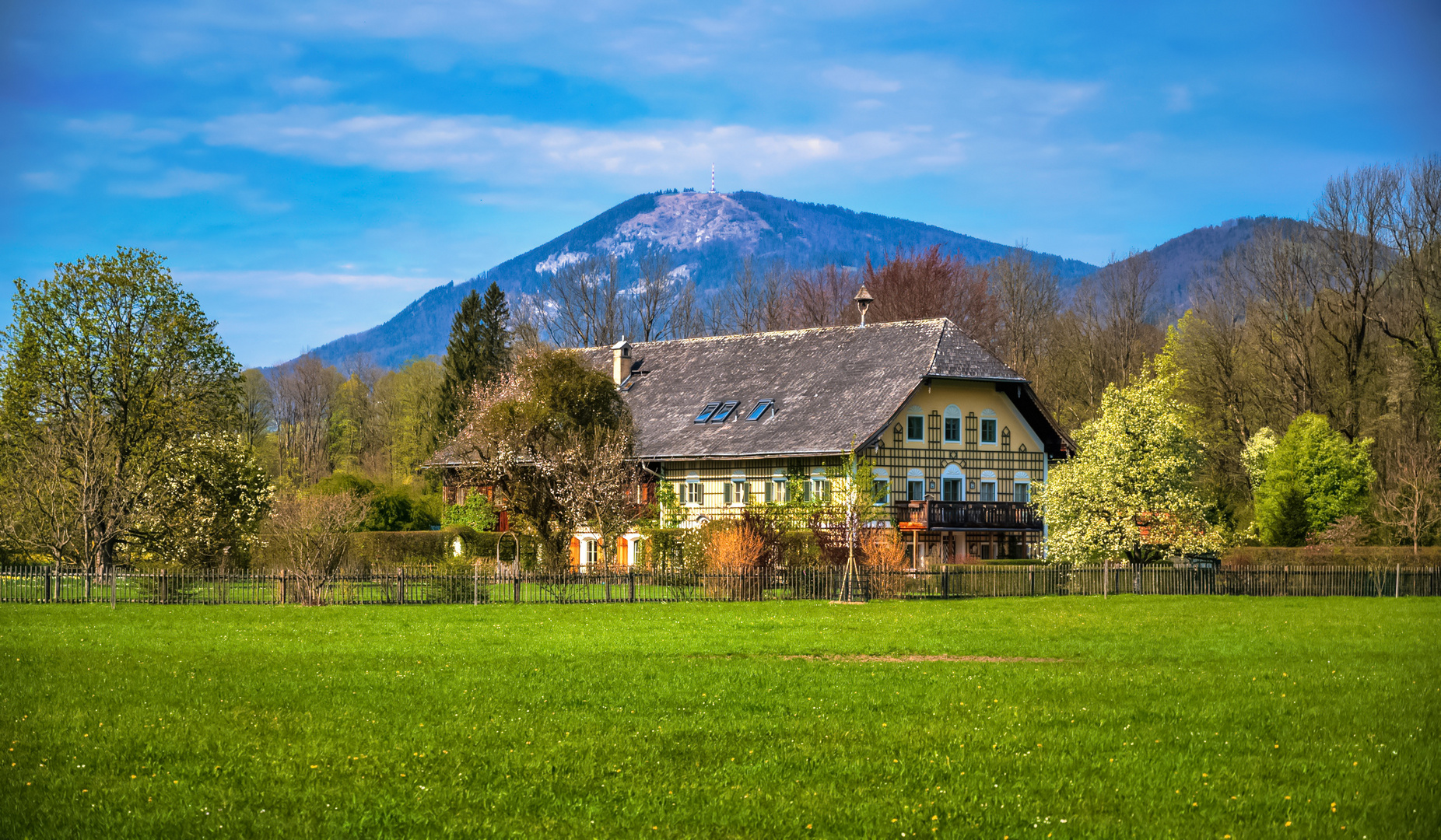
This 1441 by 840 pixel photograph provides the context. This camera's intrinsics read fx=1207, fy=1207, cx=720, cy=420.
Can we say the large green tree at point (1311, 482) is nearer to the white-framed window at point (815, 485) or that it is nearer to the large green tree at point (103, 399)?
the white-framed window at point (815, 485)

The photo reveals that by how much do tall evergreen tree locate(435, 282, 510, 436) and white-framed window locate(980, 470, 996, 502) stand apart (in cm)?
3265

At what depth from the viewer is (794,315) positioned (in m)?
80.8

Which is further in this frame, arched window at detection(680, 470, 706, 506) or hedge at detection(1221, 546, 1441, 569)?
arched window at detection(680, 470, 706, 506)

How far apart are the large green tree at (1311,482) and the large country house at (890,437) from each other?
8.99 m

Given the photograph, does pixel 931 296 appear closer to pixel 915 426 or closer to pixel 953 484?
pixel 953 484

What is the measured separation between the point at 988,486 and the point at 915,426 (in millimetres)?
4558

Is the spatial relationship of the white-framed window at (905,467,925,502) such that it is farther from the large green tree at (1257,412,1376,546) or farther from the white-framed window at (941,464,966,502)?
the large green tree at (1257,412,1376,546)

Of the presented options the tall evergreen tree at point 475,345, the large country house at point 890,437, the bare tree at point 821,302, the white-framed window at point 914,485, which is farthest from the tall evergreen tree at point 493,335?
the white-framed window at point 914,485

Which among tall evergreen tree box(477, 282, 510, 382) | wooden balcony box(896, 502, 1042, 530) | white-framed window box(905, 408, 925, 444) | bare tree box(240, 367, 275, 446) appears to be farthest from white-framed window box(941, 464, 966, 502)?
bare tree box(240, 367, 275, 446)

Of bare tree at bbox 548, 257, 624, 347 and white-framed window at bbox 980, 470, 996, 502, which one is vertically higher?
bare tree at bbox 548, 257, 624, 347

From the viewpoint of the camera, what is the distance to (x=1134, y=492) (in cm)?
4006

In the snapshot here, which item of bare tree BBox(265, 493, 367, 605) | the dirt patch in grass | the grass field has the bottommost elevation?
the dirt patch in grass

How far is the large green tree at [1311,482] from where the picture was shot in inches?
1982

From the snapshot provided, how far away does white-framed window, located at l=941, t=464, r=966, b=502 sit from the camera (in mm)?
49156
